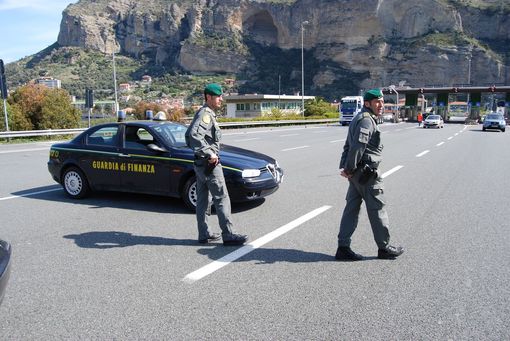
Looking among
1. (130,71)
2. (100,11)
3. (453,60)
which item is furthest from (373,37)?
(100,11)

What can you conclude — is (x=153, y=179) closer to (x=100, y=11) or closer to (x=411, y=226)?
(x=411, y=226)

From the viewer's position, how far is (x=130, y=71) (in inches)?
5709

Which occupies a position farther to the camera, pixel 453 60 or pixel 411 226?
pixel 453 60

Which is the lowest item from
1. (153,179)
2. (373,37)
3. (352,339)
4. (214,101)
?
(352,339)

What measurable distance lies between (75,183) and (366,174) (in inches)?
212

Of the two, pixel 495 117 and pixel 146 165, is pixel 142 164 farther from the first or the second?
pixel 495 117

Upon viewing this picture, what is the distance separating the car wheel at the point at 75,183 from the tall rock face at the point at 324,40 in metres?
120

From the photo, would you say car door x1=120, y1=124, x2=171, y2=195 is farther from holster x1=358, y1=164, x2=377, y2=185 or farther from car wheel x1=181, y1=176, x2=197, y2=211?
holster x1=358, y1=164, x2=377, y2=185

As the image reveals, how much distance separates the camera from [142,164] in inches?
279

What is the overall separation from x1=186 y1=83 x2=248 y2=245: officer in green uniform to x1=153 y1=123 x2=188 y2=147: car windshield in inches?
81.0

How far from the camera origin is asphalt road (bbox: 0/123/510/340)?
3.25m

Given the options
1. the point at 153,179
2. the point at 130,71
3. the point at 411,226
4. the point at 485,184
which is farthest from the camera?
the point at 130,71

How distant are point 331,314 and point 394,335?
0.50 meters

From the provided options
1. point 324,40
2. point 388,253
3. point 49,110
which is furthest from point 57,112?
point 324,40
